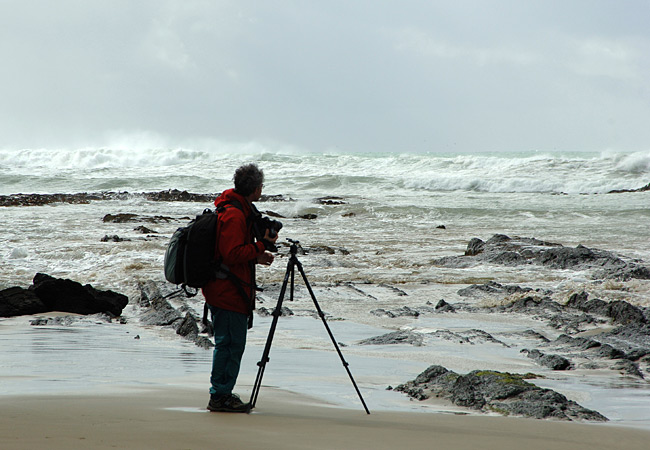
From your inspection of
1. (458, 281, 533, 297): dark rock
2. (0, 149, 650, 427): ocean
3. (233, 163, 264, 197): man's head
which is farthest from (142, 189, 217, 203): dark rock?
(233, 163, 264, 197): man's head

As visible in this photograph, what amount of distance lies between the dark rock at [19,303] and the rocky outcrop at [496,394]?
5.66 m

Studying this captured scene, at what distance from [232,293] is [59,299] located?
5681 millimetres

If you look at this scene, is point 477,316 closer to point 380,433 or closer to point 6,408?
point 380,433

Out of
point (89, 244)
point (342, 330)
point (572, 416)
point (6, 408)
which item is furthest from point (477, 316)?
point (89, 244)

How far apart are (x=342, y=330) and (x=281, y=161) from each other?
2078 inches

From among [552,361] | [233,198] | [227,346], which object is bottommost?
[552,361]

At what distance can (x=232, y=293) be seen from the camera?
4.29m

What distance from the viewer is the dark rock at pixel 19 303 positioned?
345 inches

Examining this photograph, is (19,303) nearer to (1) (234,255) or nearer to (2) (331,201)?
(1) (234,255)

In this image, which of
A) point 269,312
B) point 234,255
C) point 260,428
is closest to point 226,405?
point 260,428

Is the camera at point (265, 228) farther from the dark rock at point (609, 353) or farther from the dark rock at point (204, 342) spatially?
the dark rock at point (609, 353)

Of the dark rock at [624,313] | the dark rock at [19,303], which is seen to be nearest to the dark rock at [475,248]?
the dark rock at [624,313]

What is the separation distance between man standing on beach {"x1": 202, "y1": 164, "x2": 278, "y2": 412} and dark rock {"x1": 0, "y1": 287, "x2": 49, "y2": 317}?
5453 millimetres

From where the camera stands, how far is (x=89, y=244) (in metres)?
16.2
